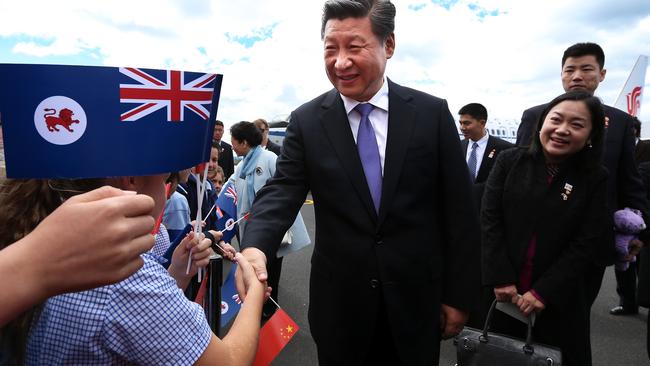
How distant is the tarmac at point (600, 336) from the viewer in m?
Answer: 3.33

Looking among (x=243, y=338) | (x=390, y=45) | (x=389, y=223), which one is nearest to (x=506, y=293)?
(x=389, y=223)

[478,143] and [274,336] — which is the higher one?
[478,143]

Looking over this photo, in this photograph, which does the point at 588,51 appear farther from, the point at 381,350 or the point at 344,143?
the point at 381,350

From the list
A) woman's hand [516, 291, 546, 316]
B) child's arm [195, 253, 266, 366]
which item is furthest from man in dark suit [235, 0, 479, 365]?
woman's hand [516, 291, 546, 316]

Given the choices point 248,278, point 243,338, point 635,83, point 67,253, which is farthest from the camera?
point 635,83

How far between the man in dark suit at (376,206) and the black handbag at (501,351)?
19.3 inches

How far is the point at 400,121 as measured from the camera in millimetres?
1726

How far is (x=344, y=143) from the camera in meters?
1.72

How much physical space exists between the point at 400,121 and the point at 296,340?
8.53ft

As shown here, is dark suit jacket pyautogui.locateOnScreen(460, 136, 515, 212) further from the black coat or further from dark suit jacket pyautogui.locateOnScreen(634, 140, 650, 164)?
the black coat

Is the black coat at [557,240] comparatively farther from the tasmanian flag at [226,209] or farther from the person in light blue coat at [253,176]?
the person in light blue coat at [253,176]

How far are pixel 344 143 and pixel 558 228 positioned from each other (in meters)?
1.31

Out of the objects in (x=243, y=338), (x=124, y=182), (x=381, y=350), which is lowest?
(x=381, y=350)

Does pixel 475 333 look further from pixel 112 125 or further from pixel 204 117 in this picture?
pixel 112 125
